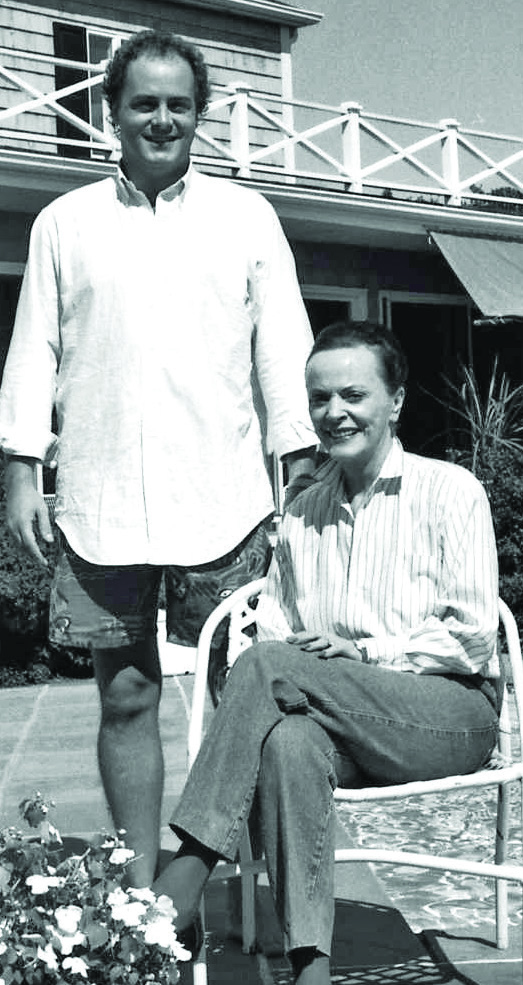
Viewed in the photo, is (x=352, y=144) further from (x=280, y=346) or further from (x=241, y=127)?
(x=280, y=346)

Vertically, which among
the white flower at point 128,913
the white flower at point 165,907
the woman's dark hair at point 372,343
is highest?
the woman's dark hair at point 372,343

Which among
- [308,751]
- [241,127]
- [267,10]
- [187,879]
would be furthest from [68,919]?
[267,10]

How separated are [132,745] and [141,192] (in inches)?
49.5

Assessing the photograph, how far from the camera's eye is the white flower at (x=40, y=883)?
6.97 ft

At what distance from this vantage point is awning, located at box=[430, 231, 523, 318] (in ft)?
35.8

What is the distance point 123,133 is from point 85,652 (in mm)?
5313

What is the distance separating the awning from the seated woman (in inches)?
317

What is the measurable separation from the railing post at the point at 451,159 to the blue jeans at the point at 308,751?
9.59 m

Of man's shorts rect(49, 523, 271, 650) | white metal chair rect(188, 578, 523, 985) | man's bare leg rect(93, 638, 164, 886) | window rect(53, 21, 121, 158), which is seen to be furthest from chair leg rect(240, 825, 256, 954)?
window rect(53, 21, 121, 158)

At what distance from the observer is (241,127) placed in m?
10.7

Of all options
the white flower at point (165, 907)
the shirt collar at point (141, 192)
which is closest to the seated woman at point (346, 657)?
the white flower at point (165, 907)

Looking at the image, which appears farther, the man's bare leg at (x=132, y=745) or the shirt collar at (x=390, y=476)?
the man's bare leg at (x=132, y=745)

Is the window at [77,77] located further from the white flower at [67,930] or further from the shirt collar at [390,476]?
the white flower at [67,930]

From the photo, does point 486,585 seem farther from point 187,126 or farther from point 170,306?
point 187,126
